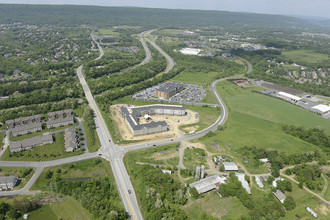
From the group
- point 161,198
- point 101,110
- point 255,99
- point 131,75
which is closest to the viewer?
point 161,198

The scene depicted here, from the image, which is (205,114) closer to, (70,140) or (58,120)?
(70,140)

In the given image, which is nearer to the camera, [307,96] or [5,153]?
[5,153]

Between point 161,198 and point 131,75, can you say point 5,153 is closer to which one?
point 161,198

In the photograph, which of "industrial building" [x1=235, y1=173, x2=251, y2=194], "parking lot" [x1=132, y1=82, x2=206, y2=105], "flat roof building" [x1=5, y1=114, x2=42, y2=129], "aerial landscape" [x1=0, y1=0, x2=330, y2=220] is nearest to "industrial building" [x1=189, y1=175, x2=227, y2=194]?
"aerial landscape" [x1=0, y1=0, x2=330, y2=220]

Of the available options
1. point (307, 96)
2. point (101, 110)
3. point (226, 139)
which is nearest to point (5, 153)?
point (101, 110)

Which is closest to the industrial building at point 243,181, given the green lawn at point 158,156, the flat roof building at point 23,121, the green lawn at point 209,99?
the green lawn at point 158,156

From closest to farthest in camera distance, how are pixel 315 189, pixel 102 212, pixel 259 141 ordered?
pixel 102 212, pixel 315 189, pixel 259 141

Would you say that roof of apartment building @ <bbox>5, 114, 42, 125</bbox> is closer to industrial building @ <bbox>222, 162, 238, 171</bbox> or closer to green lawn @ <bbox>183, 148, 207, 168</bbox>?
green lawn @ <bbox>183, 148, 207, 168</bbox>

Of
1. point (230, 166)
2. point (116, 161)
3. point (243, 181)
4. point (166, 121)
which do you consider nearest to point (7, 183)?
point (116, 161)
